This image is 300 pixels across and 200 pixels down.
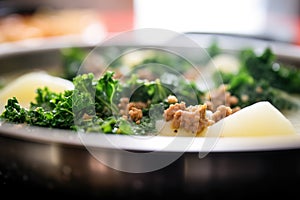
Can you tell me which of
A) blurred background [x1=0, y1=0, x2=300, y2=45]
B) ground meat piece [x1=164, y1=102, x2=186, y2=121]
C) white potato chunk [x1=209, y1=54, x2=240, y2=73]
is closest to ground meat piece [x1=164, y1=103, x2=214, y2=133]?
ground meat piece [x1=164, y1=102, x2=186, y2=121]

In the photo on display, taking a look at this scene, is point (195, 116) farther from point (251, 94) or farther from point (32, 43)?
point (32, 43)

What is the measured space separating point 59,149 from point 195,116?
313mm

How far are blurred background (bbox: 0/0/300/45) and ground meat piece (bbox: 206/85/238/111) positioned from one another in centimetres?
108

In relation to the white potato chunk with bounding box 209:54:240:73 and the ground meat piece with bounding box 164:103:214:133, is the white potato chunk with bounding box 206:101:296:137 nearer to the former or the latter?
the ground meat piece with bounding box 164:103:214:133

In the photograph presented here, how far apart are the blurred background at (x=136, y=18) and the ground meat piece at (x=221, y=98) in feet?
3.53

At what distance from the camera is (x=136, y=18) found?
14.9ft

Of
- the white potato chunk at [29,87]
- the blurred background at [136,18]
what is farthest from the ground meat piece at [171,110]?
the blurred background at [136,18]

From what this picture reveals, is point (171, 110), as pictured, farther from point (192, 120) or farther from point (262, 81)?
point (262, 81)

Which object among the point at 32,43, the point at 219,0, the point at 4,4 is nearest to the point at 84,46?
the point at 32,43

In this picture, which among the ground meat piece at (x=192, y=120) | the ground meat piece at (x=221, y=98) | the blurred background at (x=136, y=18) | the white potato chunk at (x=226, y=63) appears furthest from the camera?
the blurred background at (x=136, y=18)

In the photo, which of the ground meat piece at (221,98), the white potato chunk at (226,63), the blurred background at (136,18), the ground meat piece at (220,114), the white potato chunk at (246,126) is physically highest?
the blurred background at (136,18)

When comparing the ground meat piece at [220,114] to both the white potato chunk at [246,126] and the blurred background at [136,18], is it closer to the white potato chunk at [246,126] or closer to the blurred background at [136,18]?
the white potato chunk at [246,126]

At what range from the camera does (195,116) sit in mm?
1145

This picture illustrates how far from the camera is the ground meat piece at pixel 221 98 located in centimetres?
148
